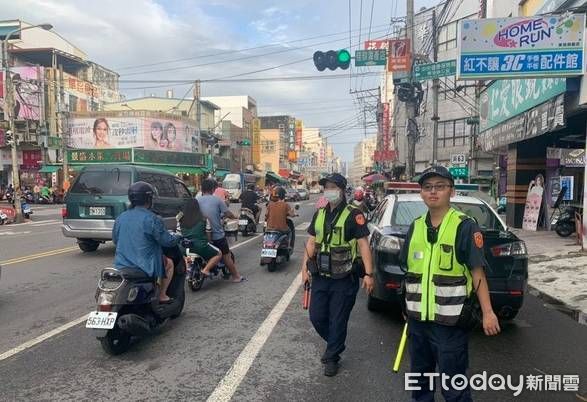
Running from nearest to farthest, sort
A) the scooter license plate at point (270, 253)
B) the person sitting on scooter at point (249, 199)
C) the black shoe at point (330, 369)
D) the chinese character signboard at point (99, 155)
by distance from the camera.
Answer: the black shoe at point (330, 369) → the scooter license plate at point (270, 253) → the person sitting on scooter at point (249, 199) → the chinese character signboard at point (99, 155)

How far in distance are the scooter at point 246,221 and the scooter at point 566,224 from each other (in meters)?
8.72

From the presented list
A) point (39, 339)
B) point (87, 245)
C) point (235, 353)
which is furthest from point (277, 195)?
point (39, 339)

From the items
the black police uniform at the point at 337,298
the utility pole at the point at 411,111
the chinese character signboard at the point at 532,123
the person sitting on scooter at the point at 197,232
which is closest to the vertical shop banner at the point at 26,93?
the utility pole at the point at 411,111

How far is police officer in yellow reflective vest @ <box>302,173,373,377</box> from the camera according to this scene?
4.29m

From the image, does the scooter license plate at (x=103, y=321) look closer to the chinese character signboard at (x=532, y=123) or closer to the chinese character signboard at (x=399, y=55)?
the chinese character signboard at (x=532, y=123)

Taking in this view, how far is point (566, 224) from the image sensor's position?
13953 millimetres

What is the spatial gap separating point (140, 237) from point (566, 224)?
12.9 meters

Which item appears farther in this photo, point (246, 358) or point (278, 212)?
point (278, 212)

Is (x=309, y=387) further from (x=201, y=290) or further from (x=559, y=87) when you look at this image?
(x=559, y=87)

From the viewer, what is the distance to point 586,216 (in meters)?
11.1

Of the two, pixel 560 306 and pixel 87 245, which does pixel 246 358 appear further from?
pixel 87 245

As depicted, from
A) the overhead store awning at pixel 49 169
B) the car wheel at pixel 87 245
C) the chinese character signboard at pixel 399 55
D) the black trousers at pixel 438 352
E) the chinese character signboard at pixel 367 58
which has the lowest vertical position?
the car wheel at pixel 87 245

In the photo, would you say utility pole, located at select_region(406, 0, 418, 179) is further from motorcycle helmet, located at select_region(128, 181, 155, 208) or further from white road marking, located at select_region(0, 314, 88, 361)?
white road marking, located at select_region(0, 314, 88, 361)

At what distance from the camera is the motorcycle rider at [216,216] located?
7969 mm
